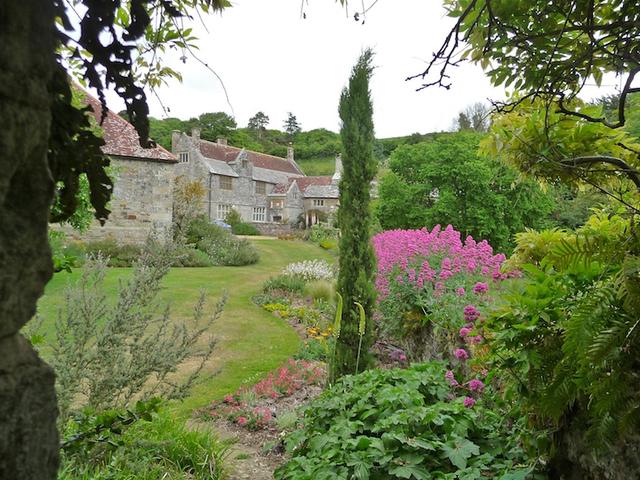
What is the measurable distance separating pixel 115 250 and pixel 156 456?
1551cm

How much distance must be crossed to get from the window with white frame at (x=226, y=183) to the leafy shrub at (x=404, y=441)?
1352 inches

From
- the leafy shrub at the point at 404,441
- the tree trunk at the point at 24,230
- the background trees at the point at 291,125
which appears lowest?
the leafy shrub at the point at 404,441

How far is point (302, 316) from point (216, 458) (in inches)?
279

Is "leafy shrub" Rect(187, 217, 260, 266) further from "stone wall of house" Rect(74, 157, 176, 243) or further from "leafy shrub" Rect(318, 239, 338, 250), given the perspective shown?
"leafy shrub" Rect(318, 239, 338, 250)

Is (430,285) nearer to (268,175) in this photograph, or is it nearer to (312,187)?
(268,175)

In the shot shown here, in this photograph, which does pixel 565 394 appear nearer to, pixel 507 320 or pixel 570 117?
pixel 507 320

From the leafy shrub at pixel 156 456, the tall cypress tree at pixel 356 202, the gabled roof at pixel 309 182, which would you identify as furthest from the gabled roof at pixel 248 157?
the leafy shrub at pixel 156 456

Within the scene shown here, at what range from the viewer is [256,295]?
515 inches

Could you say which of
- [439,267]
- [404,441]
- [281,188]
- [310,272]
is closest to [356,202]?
[439,267]

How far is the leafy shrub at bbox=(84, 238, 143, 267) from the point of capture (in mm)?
16875

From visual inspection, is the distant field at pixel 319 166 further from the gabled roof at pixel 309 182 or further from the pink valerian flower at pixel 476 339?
the pink valerian flower at pixel 476 339

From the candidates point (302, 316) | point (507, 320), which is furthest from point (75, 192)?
point (302, 316)

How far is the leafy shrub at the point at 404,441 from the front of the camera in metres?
2.63

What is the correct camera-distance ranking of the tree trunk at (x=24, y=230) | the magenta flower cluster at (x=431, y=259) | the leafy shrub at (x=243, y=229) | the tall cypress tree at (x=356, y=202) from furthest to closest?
1. the leafy shrub at (x=243, y=229)
2. the tall cypress tree at (x=356, y=202)
3. the magenta flower cluster at (x=431, y=259)
4. the tree trunk at (x=24, y=230)
